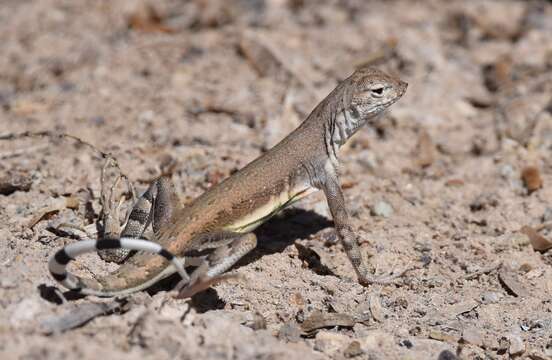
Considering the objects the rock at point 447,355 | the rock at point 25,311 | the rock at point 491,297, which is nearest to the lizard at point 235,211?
the rock at point 25,311

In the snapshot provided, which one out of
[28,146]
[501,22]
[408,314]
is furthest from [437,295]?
[501,22]

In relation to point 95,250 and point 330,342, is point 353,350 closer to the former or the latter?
point 330,342

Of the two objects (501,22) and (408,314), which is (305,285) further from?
(501,22)

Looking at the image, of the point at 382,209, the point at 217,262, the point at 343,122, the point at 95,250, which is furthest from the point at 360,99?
the point at 95,250

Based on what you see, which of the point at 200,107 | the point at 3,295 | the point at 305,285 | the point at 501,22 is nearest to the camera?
the point at 3,295

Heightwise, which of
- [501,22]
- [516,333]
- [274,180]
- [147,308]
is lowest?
[516,333]

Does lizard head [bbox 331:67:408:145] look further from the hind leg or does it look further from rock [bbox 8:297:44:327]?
rock [bbox 8:297:44:327]

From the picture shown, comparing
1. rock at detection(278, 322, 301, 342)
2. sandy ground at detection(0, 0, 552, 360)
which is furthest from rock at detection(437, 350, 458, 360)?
rock at detection(278, 322, 301, 342)

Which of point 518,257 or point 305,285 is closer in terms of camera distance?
point 305,285

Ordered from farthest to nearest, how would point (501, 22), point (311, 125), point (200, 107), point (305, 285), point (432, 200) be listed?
1. point (501, 22)
2. point (200, 107)
3. point (432, 200)
4. point (311, 125)
5. point (305, 285)
